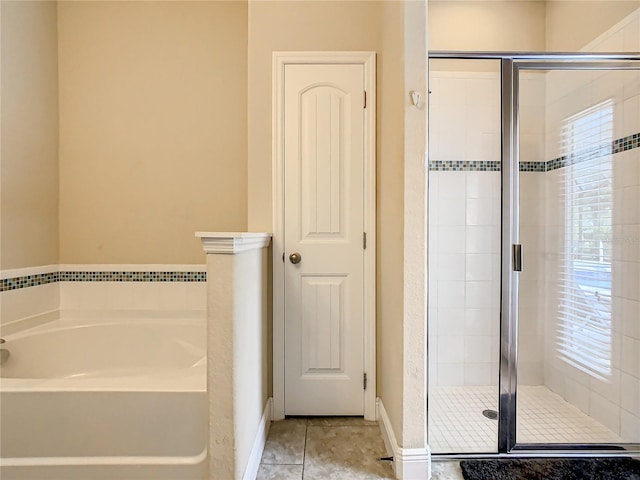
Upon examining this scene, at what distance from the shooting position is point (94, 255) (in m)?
2.26

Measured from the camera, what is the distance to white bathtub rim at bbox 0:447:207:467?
125 cm

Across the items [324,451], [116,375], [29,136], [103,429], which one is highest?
[29,136]

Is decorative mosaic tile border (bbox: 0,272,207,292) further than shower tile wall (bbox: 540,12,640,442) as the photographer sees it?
Yes

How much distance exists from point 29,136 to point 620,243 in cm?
346

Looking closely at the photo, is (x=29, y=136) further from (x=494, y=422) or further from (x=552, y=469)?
(x=552, y=469)

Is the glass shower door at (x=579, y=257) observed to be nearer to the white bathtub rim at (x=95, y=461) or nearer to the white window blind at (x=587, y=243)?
the white window blind at (x=587, y=243)

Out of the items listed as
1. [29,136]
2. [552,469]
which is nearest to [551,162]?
[552,469]

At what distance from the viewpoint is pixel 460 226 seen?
7.14 feet

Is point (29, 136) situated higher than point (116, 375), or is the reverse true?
point (29, 136)

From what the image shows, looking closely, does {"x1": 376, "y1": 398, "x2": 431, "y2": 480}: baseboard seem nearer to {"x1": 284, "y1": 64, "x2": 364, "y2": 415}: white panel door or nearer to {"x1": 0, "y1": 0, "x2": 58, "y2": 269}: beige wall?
{"x1": 284, "y1": 64, "x2": 364, "y2": 415}: white panel door

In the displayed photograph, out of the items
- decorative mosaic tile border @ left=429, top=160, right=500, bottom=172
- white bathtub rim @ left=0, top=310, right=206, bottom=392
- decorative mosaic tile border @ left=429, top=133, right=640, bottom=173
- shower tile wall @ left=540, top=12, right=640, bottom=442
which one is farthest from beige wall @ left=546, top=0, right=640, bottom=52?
white bathtub rim @ left=0, top=310, right=206, bottom=392

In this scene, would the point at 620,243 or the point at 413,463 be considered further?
the point at 620,243

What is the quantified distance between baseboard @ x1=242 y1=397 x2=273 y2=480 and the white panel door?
0.14 metres

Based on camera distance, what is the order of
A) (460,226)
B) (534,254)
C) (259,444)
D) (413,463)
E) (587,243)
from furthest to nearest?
(460,226) < (534,254) < (587,243) < (259,444) < (413,463)
